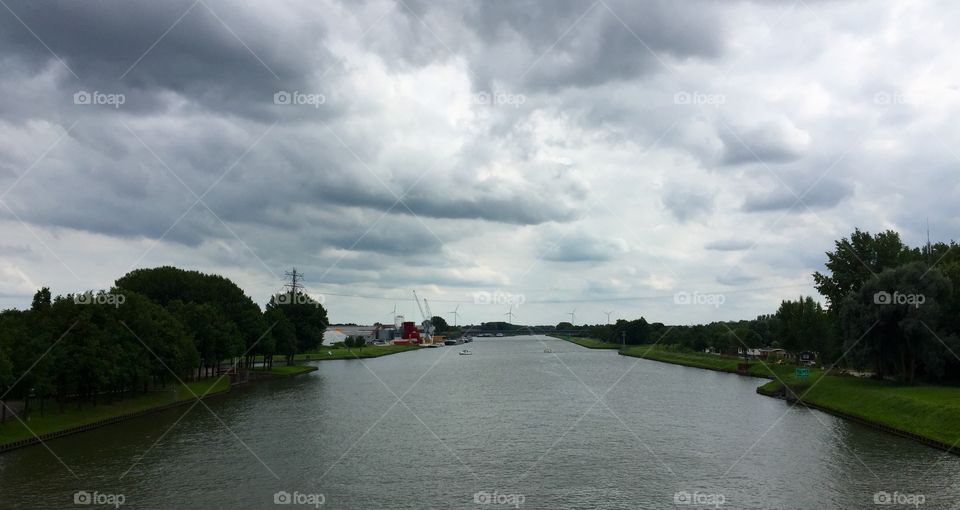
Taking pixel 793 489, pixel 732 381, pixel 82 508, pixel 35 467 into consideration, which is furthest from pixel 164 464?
pixel 732 381

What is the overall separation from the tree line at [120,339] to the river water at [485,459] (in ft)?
19.6

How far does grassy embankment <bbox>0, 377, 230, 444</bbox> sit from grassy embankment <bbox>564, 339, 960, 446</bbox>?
73.0m

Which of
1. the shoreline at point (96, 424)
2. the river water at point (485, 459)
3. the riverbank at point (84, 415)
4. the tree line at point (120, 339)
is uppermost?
the tree line at point (120, 339)

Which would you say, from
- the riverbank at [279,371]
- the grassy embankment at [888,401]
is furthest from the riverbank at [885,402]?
the riverbank at [279,371]

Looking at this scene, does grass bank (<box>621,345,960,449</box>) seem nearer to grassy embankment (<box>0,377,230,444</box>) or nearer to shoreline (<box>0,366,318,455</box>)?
shoreline (<box>0,366,318,455</box>)

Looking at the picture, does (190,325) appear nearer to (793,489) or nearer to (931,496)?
(793,489)

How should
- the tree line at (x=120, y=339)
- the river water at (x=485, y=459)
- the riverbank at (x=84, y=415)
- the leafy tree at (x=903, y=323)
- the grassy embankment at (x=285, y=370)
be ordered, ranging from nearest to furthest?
the river water at (x=485, y=459), the riverbank at (x=84, y=415), the tree line at (x=120, y=339), the leafy tree at (x=903, y=323), the grassy embankment at (x=285, y=370)

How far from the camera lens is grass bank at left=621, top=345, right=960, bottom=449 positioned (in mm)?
56094

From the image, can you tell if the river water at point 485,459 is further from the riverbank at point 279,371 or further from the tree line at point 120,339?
the riverbank at point 279,371

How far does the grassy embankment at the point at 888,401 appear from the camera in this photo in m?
56.5

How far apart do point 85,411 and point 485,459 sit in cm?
4328

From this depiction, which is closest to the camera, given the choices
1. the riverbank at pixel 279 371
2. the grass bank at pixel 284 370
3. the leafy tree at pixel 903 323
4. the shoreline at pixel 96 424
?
the shoreline at pixel 96 424

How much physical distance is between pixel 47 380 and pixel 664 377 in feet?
332

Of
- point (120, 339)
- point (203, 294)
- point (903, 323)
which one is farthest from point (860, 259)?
point (203, 294)
